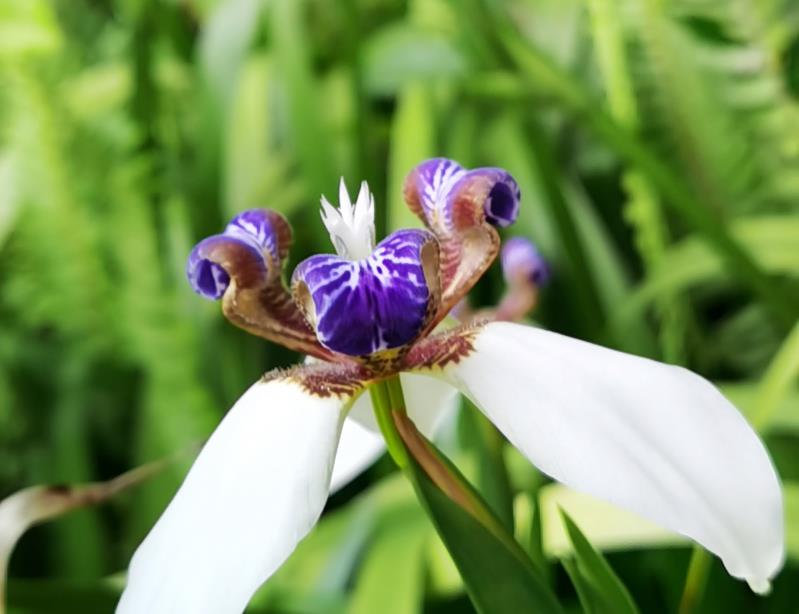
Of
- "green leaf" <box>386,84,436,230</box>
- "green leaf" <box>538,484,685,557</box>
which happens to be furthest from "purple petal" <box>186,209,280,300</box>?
"green leaf" <box>386,84,436,230</box>

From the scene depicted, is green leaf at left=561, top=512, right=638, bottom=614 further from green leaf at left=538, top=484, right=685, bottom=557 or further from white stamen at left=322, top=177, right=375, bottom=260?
green leaf at left=538, top=484, right=685, bottom=557

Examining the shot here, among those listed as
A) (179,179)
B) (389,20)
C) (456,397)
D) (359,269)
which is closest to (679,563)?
(456,397)

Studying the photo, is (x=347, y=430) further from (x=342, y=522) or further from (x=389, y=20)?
(x=389, y=20)

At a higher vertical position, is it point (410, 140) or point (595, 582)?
point (410, 140)

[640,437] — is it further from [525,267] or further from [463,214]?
[525,267]

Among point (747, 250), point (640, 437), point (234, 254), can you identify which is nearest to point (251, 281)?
point (234, 254)

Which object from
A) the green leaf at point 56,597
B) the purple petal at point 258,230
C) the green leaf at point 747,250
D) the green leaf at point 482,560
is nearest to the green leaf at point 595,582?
the green leaf at point 482,560
